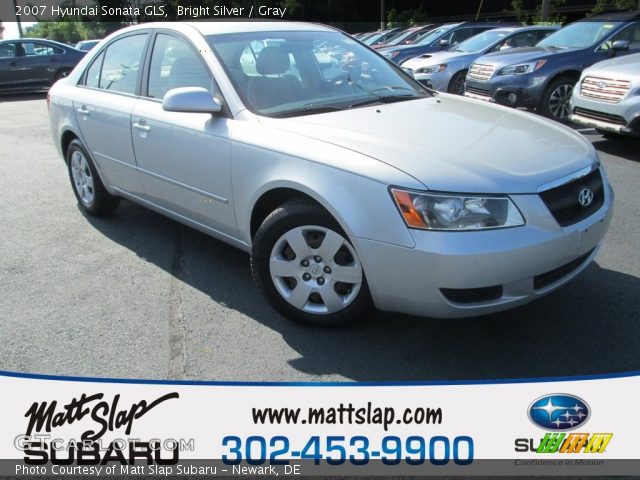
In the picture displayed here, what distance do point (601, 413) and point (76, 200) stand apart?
523 cm

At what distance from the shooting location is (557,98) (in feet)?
28.8

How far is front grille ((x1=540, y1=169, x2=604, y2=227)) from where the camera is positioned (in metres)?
2.96

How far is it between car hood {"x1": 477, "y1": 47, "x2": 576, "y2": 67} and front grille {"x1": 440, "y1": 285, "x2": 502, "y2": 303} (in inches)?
271

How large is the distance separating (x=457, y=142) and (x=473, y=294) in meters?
0.80

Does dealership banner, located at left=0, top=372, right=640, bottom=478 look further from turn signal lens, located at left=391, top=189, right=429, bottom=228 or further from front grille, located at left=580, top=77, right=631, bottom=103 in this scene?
front grille, located at left=580, top=77, right=631, bottom=103

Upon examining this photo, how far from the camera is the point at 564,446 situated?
2.34 metres

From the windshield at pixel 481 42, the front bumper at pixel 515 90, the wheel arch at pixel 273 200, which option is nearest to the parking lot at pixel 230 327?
the wheel arch at pixel 273 200

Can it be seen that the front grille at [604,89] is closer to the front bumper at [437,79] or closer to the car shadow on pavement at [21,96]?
the front bumper at [437,79]

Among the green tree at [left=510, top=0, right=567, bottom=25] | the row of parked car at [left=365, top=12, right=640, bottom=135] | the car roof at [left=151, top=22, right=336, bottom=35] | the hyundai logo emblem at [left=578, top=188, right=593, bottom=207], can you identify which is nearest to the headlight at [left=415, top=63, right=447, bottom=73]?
the row of parked car at [left=365, top=12, right=640, bottom=135]

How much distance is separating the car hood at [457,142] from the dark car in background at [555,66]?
5.29 m

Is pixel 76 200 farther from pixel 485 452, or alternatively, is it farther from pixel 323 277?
pixel 485 452

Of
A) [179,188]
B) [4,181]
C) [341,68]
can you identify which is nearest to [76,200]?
[4,181]

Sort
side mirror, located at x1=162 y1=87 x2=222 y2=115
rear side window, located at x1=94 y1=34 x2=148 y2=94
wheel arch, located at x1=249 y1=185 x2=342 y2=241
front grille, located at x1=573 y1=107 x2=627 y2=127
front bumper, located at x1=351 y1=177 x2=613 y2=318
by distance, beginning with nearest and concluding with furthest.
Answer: front bumper, located at x1=351 y1=177 x2=613 y2=318
wheel arch, located at x1=249 y1=185 x2=342 y2=241
side mirror, located at x1=162 y1=87 x2=222 y2=115
rear side window, located at x1=94 y1=34 x2=148 y2=94
front grille, located at x1=573 y1=107 x2=627 y2=127

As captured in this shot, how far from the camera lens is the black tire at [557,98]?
28.5ft
